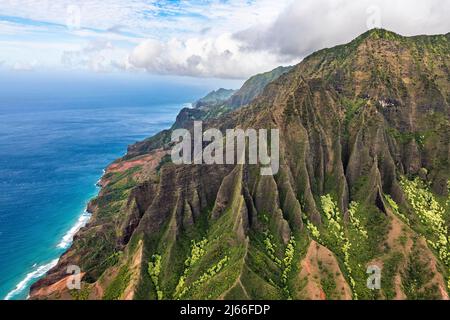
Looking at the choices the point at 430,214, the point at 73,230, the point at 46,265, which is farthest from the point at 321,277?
the point at 73,230

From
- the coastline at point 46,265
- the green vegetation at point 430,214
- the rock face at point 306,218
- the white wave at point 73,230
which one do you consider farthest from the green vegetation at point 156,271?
the green vegetation at point 430,214

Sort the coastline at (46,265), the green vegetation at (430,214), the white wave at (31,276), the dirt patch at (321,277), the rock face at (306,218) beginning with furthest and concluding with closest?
the coastline at (46,265)
the white wave at (31,276)
the green vegetation at (430,214)
the rock face at (306,218)
the dirt patch at (321,277)

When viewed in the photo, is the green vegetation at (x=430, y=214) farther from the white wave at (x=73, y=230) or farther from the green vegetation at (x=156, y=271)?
the white wave at (x=73, y=230)

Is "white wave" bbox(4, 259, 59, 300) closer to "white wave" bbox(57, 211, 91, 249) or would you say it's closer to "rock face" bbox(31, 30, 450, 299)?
"rock face" bbox(31, 30, 450, 299)

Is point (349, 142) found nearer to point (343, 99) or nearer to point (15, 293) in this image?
point (343, 99)

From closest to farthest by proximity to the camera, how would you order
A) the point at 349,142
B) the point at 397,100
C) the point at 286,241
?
1. the point at 286,241
2. the point at 349,142
3. the point at 397,100

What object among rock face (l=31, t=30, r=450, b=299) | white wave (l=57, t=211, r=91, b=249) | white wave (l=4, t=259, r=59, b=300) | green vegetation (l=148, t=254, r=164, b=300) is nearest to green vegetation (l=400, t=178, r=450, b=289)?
rock face (l=31, t=30, r=450, b=299)

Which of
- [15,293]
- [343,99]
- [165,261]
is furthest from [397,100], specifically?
[15,293]
